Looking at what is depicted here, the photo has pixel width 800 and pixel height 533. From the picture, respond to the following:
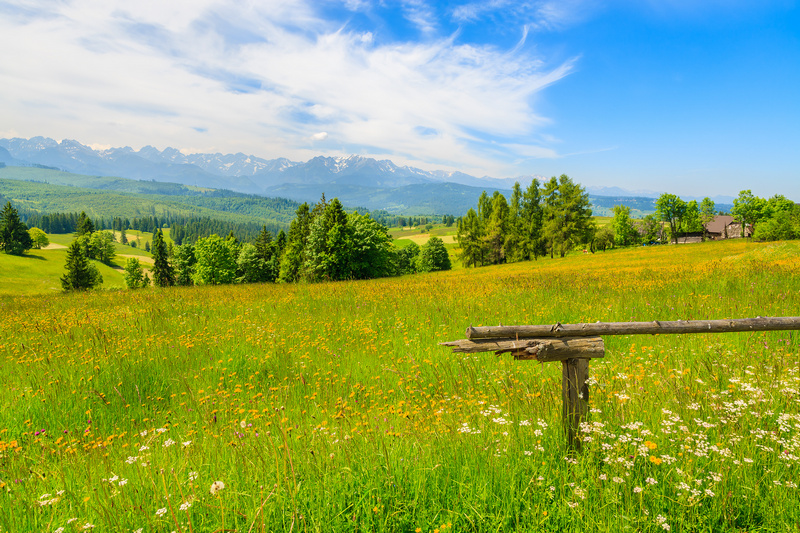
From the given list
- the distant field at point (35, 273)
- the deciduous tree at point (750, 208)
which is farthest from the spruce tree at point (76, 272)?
the deciduous tree at point (750, 208)

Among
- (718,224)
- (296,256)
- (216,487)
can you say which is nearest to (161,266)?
(296,256)

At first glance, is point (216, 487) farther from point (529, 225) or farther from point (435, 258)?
point (435, 258)

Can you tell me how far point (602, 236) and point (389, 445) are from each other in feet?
335

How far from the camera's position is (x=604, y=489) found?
2629 millimetres

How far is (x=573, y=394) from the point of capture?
3.15 m

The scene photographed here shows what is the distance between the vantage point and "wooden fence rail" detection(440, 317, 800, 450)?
2.85m

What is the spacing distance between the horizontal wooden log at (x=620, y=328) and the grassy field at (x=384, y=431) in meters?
0.85

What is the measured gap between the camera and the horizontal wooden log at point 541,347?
2812 mm

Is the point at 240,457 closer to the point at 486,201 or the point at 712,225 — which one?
the point at 486,201

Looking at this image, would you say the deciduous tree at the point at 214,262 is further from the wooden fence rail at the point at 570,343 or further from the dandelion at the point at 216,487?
the wooden fence rail at the point at 570,343

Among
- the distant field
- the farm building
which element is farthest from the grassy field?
the farm building

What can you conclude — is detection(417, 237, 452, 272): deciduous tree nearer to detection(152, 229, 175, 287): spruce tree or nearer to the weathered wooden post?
Answer: detection(152, 229, 175, 287): spruce tree

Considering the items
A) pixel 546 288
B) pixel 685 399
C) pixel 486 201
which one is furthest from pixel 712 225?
pixel 685 399

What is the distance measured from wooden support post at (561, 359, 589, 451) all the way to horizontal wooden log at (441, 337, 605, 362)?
0.13 metres
